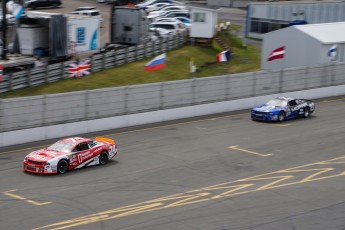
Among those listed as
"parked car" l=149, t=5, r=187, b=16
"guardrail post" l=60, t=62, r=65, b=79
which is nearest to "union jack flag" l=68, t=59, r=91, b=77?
"guardrail post" l=60, t=62, r=65, b=79

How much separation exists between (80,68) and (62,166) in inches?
805

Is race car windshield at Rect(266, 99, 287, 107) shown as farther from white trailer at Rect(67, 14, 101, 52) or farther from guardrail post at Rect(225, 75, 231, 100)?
white trailer at Rect(67, 14, 101, 52)

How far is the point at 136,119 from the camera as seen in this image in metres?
33.1

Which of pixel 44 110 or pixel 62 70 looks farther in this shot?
pixel 62 70

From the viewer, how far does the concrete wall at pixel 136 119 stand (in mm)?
28875

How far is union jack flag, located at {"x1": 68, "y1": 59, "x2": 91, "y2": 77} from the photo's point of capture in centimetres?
4341

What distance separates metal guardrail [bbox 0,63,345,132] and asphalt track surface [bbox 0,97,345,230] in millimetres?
1283

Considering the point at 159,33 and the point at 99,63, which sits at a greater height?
the point at 159,33

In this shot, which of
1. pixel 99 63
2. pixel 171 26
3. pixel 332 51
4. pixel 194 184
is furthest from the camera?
pixel 171 26

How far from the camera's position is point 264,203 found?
Answer: 816 inches

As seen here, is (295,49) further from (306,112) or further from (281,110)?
(281,110)

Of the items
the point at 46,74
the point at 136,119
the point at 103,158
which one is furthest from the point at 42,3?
the point at 103,158

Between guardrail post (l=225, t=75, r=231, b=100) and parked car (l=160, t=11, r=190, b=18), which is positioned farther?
parked car (l=160, t=11, r=190, b=18)

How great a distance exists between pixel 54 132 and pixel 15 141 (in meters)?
2.04
